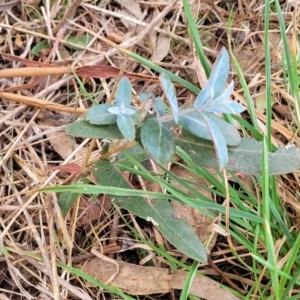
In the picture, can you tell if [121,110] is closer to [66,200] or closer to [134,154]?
[134,154]

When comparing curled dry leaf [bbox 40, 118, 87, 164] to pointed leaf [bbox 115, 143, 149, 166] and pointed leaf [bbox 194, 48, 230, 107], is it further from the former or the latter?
pointed leaf [bbox 194, 48, 230, 107]

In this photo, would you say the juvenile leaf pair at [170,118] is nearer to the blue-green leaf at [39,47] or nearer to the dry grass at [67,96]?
the dry grass at [67,96]

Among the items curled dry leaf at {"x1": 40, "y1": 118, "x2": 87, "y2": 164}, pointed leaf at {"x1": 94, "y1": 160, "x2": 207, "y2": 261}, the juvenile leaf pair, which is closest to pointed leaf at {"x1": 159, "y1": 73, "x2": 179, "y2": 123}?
the juvenile leaf pair

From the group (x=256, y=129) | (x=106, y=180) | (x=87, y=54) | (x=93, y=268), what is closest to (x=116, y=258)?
(x=93, y=268)

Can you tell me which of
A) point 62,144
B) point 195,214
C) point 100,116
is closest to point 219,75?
point 100,116

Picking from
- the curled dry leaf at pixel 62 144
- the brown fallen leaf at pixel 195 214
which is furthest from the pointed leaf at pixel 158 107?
the curled dry leaf at pixel 62 144
